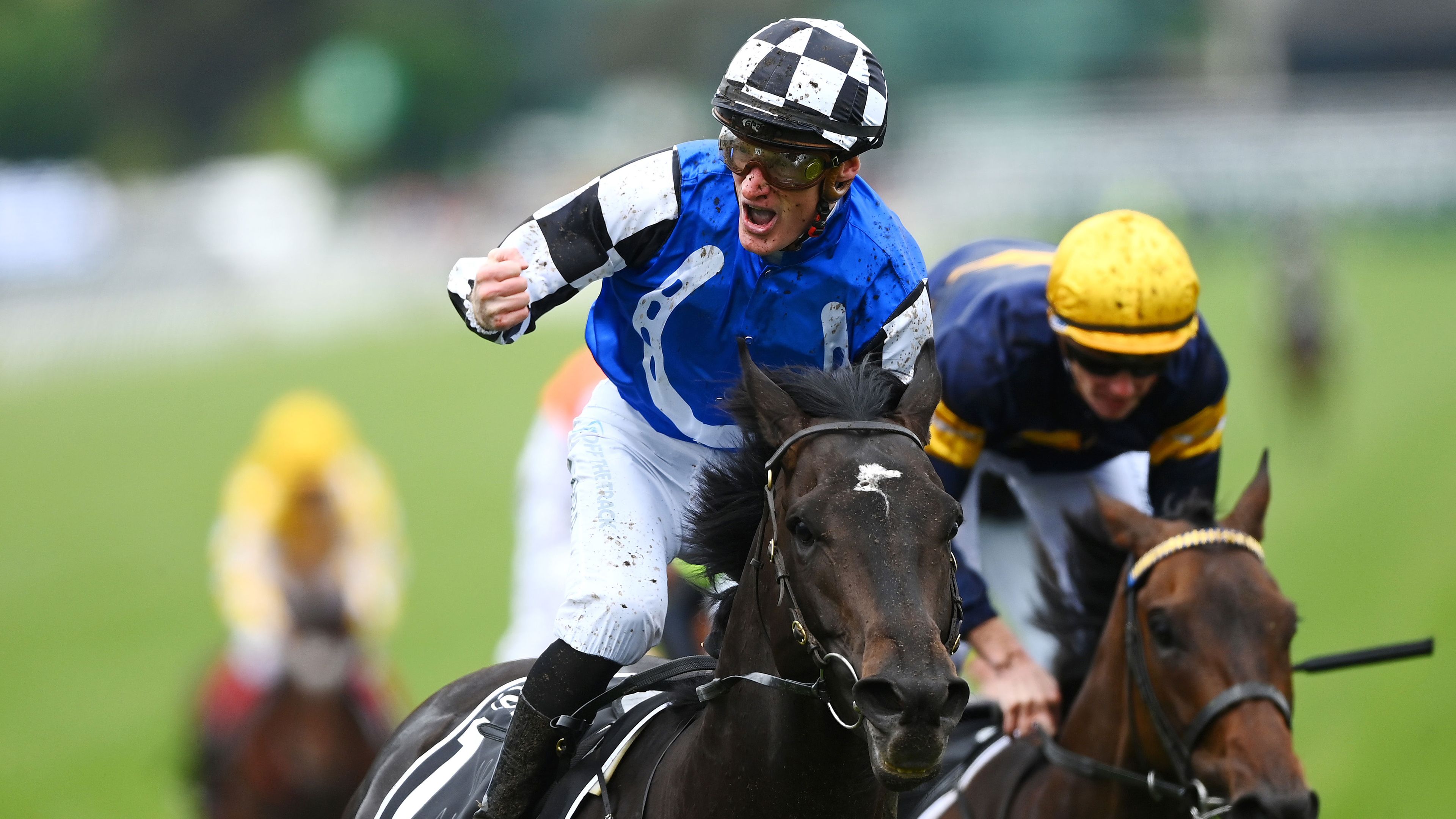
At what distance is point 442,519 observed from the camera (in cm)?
1834

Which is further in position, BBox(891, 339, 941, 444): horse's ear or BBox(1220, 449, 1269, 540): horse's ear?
BBox(1220, 449, 1269, 540): horse's ear

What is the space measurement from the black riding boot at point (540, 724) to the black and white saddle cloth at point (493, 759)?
4 cm

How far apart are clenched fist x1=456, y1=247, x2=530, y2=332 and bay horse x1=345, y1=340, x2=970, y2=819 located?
514 millimetres

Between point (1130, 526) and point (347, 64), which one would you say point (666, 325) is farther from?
point (347, 64)

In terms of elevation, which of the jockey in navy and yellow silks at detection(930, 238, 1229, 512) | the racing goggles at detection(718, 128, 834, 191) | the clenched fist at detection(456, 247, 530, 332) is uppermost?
the racing goggles at detection(718, 128, 834, 191)

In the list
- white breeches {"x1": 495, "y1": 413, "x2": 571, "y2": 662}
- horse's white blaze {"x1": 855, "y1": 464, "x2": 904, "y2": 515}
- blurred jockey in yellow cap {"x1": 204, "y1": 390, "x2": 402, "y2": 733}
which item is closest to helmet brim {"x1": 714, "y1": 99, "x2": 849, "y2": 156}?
horse's white blaze {"x1": 855, "y1": 464, "x2": 904, "y2": 515}

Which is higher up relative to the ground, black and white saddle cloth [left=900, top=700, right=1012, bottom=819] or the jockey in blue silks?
the jockey in blue silks

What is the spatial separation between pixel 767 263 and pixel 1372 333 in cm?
2284

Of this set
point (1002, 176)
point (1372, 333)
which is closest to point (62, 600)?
point (1372, 333)

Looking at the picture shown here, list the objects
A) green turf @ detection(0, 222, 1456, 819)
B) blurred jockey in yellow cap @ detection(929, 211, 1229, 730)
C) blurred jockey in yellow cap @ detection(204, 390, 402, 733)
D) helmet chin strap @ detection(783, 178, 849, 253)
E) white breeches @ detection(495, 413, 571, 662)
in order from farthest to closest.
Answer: green turf @ detection(0, 222, 1456, 819)
blurred jockey in yellow cap @ detection(204, 390, 402, 733)
white breeches @ detection(495, 413, 571, 662)
blurred jockey in yellow cap @ detection(929, 211, 1229, 730)
helmet chin strap @ detection(783, 178, 849, 253)

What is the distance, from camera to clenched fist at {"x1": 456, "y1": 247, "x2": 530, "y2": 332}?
10.5 ft

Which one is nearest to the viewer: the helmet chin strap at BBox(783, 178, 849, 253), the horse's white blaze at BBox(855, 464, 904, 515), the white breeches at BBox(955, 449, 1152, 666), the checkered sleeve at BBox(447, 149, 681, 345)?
the horse's white blaze at BBox(855, 464, 904, 515)

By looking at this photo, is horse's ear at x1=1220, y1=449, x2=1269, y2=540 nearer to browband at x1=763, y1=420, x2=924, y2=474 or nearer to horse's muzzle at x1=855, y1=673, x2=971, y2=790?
browband at x1=763, y1=420, x2=924, y2=474

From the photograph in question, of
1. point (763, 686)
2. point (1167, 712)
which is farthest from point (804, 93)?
point (1167, 712)
